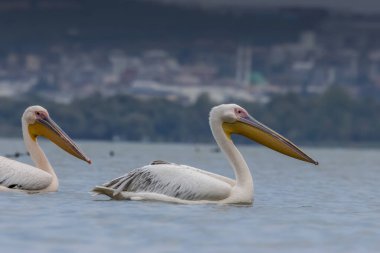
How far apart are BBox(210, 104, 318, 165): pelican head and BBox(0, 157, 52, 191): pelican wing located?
1764 millimetres

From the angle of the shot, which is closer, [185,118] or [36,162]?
[36,162]

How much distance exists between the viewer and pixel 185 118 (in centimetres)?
11694

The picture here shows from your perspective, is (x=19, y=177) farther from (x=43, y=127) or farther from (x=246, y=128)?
(x=246, y=128)

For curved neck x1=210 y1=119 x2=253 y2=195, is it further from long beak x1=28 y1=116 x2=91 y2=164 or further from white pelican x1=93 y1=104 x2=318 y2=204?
long beak x1=28 y1=116 x2=91 y2=164

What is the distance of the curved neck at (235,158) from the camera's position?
11812mm

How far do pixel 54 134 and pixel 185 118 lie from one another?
103616mm

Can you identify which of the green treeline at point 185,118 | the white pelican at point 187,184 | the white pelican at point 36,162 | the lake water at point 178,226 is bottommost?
the lake water at point 178,226

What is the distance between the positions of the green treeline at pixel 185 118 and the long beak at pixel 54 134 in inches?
3462

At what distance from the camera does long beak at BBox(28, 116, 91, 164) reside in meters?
13.2

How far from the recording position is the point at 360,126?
11869 centimetres

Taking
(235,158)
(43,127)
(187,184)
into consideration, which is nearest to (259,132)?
(235,158)

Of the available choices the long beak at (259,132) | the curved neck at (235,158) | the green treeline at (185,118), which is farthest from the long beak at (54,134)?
the green treeline at (185,118)

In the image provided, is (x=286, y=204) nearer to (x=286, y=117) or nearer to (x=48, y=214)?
(x=48, y=214)

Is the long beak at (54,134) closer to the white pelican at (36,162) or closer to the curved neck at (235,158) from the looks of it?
the white pelican at (36,162)
